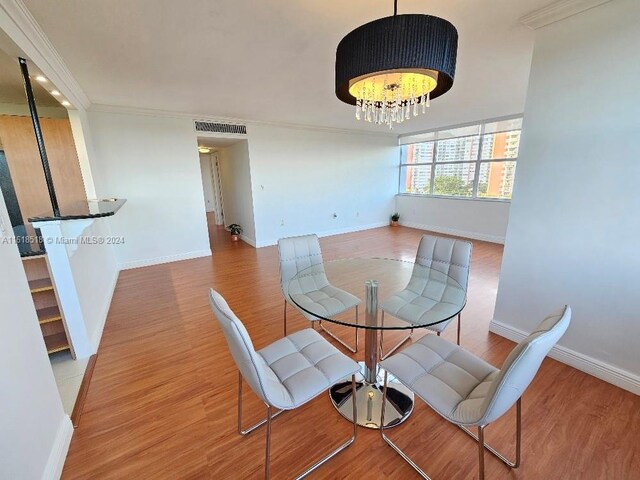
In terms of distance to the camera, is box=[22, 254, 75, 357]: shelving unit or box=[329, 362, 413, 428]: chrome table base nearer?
box=[329, 362, 413, 428]: chrome table base

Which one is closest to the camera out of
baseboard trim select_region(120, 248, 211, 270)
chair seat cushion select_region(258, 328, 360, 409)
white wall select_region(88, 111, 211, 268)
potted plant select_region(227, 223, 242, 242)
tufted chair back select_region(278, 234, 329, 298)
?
chair seat cushion select_region(258, 328, 360, 409)

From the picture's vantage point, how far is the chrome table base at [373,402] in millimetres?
1579

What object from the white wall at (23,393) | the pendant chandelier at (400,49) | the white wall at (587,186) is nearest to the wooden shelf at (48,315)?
the white wall at (23,393)

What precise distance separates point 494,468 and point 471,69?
327 cm

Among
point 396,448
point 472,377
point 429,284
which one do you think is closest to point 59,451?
point 396,448

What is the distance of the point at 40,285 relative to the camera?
6.73 feet

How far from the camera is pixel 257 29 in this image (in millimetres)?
1941

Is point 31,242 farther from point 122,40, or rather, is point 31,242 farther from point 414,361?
point 414,361

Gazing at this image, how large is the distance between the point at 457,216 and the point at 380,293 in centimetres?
514

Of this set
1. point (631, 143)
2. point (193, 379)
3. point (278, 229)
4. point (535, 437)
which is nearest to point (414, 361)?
point (535, 437)

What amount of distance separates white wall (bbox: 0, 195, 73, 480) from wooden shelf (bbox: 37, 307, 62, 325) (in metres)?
0.97

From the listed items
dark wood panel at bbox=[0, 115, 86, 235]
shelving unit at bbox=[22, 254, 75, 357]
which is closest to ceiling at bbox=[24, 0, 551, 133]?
dark wood panel at bbox=[0, 115, 86, 235]

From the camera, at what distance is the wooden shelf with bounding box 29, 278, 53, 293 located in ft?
6.61

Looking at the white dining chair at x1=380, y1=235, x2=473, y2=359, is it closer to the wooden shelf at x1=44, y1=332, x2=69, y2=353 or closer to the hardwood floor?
the hardwood floor
